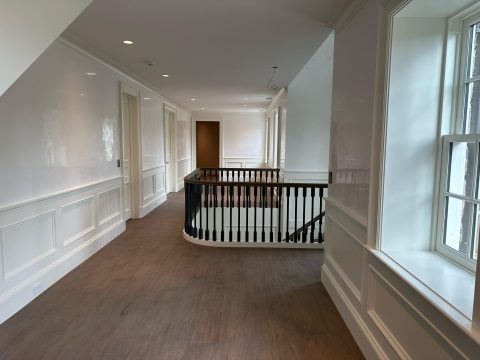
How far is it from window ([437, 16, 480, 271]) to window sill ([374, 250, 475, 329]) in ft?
0.28

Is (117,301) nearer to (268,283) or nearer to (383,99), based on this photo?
(268,283)

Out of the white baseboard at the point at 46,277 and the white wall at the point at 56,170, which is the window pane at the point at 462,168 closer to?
the white wall at the point at 56,170

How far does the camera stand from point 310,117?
580 cm

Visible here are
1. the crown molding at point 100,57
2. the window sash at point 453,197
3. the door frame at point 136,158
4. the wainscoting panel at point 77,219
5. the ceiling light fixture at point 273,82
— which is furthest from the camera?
the door frame at point 136,158

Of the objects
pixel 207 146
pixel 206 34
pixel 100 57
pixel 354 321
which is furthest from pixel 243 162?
pixel 354 321

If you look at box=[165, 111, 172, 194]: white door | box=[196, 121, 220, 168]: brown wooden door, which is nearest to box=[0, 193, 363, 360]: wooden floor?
box=[165, 111, 172, 194]: white door

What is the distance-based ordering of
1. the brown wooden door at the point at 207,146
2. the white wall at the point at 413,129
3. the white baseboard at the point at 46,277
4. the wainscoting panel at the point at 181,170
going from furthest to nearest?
1. the brown wooden door at the point at 207,146
2. the wainscoting panel at the point at 181,170
3. the white baseboard at the point at 46,277
4. the white wall at the point at 413,129

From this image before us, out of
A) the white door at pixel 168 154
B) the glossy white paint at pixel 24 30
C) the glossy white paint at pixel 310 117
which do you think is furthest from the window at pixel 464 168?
the white door at pixel 168 154

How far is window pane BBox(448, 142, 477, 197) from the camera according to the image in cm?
162

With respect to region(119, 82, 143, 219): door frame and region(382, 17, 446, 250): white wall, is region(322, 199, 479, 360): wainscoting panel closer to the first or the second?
region(382, 17, 446, 250): white wall

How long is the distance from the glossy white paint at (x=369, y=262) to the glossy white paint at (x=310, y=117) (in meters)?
2.94

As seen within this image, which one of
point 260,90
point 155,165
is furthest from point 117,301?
point 260,90

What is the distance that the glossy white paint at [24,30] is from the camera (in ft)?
4.40

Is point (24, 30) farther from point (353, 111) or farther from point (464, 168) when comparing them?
point (464, 168)
